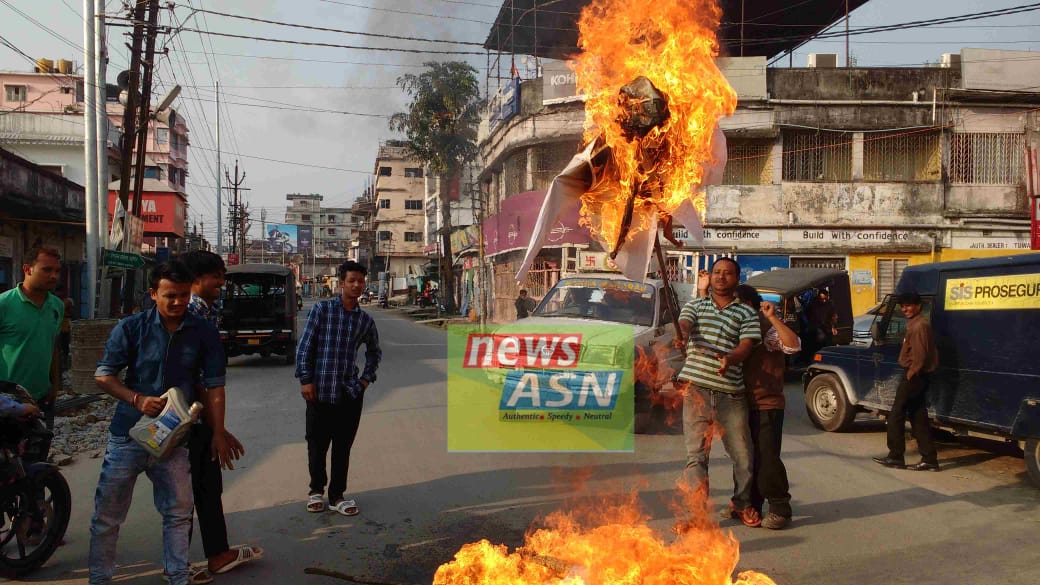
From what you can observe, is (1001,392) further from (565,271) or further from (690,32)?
(565,271)

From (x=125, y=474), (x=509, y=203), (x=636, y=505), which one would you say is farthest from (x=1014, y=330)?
(x=509, y=203)

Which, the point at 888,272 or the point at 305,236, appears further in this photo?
the point at 305,236

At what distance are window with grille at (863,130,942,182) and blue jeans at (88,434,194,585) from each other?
79.0 ft

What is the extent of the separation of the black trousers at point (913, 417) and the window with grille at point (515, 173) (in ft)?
68.6

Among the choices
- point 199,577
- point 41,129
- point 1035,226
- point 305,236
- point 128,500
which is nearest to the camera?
point 128,500

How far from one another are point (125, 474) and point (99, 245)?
14427 mm

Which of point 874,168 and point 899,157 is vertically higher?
point 899,157

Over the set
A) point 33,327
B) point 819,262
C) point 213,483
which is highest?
point 819,262

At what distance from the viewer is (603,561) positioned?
11.8ft

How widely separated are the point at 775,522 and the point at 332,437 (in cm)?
337

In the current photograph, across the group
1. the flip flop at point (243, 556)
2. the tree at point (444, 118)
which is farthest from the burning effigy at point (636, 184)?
the tree at point (444, 118)

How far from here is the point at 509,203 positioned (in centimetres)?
2836

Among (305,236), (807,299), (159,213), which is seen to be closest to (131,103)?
(807,299)

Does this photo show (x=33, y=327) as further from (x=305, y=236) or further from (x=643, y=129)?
(x=305, y=236)
